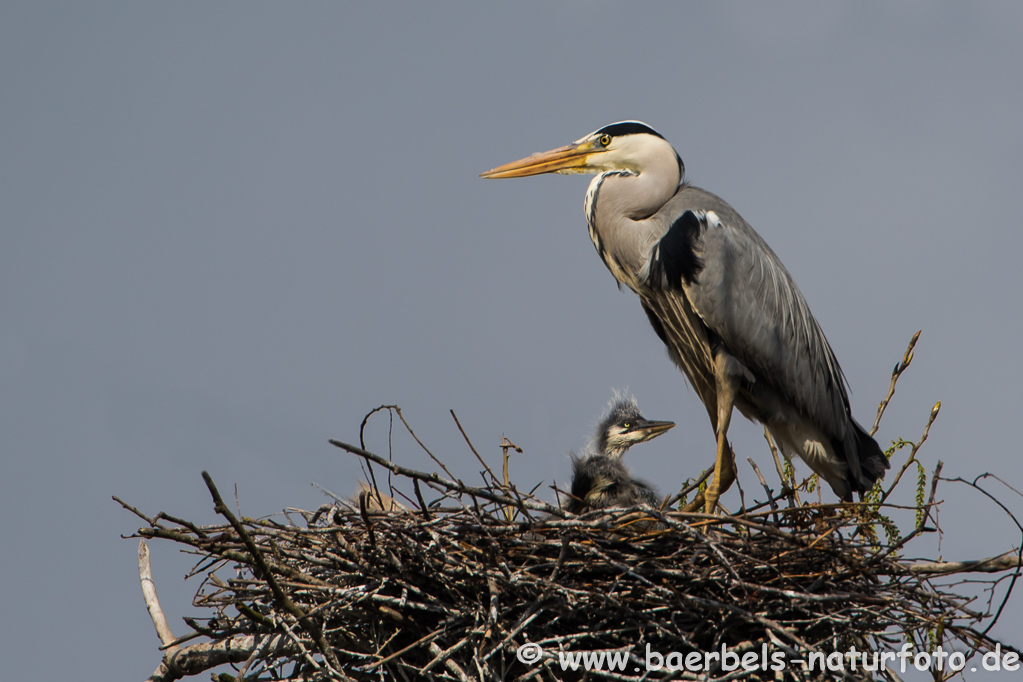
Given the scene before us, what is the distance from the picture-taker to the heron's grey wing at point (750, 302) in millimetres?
4598

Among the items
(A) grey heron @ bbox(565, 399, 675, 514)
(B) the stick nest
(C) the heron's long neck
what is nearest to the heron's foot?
(A) grey heron @ bbox(565, 399, 675, 514)

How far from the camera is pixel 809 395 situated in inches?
191

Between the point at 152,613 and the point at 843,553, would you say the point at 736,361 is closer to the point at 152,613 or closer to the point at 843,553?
the point at 843,553

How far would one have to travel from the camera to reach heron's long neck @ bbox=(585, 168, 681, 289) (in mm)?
4781

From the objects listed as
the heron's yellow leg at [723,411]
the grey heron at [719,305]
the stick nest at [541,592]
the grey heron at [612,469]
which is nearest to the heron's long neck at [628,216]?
the grey heron at [719,305]

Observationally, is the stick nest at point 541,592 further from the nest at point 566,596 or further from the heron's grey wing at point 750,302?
the heron's grey wing at point 750,302

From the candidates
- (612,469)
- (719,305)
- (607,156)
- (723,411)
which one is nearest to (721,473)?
(723,411)

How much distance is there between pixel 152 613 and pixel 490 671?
1511 mm

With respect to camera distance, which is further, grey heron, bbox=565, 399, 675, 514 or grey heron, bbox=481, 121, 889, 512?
grey heron, bbox=481, 121, 889, 512

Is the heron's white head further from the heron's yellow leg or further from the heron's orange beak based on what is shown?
the heron's yellow leg

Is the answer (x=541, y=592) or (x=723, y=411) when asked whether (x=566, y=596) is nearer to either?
(x=541, y=592)

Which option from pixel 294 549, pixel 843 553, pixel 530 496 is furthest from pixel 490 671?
pixel 843 553

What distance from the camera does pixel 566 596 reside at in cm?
296

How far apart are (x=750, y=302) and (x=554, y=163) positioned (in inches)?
50.3
